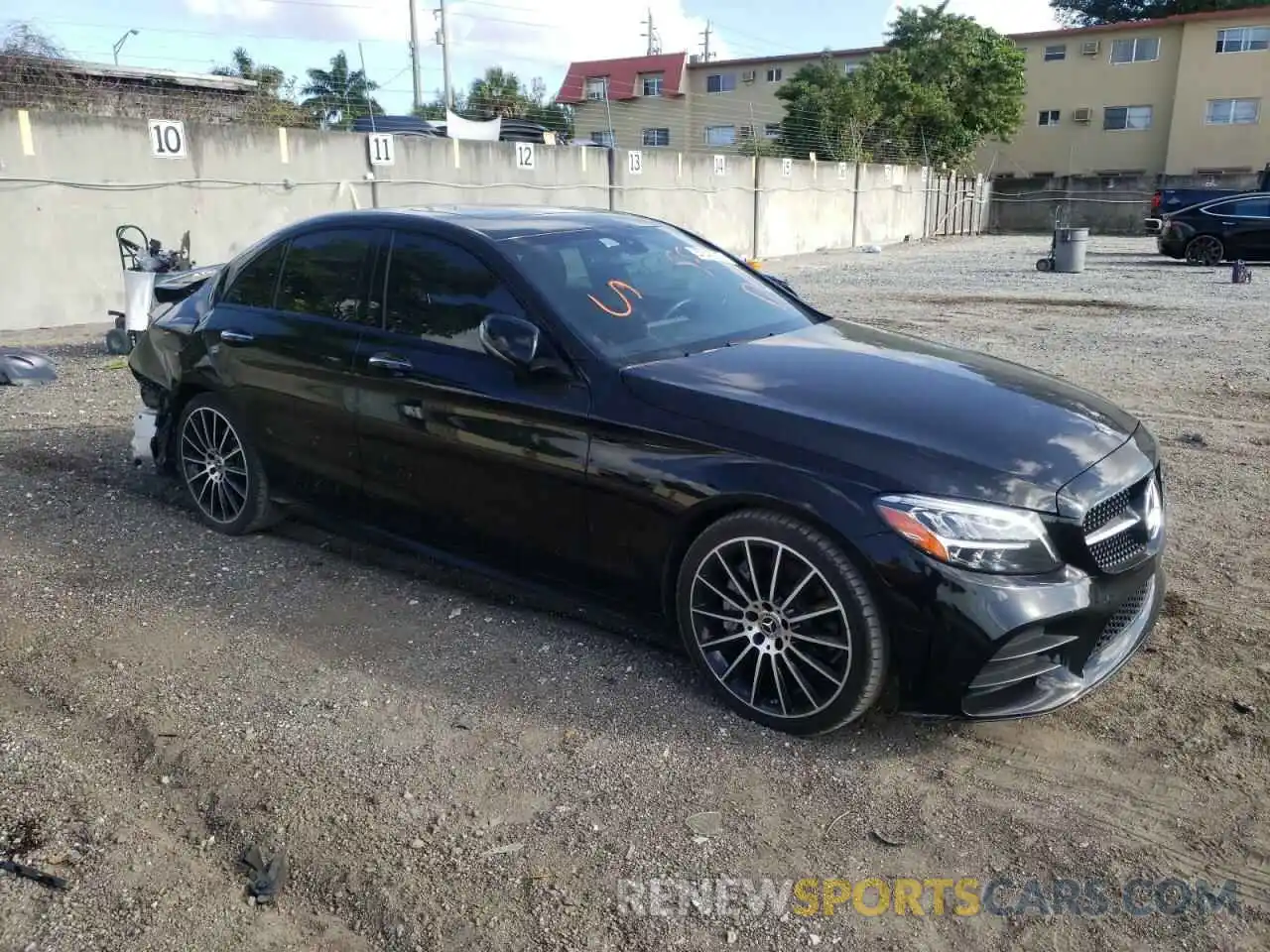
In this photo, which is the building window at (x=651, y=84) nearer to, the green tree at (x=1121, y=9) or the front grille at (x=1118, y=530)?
the green tree at (x=1121, y=9)

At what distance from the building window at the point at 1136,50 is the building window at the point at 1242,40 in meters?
2.54

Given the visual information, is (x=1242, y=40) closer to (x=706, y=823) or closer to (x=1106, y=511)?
(x=1106, y=511)

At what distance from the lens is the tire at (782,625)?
122 inches

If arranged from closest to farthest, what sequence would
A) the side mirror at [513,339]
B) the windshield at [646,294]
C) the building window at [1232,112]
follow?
the side mirror at [513,339]
the windshield at [646,294]
the building window at [1232,112]

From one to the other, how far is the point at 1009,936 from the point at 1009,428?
158 centimetres

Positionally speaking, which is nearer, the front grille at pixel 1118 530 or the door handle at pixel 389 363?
the front grille at pixel 1118 530

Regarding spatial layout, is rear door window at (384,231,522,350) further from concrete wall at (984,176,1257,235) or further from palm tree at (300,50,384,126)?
concrete wall at (984,176,1257,235)

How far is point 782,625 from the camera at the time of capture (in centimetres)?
327

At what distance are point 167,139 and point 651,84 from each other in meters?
46.4

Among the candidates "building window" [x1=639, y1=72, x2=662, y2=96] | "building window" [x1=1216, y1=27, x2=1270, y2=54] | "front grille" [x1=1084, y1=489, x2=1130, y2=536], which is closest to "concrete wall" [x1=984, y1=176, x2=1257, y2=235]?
"building window" [x1=1216, y1=27, x2=1270, y2=54]

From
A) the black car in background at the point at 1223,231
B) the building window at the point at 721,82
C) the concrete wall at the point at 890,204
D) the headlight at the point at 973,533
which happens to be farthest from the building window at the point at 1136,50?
the headlight at the point at 973,533

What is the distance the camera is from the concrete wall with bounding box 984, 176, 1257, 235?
39.1 metres

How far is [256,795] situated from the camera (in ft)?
10.1

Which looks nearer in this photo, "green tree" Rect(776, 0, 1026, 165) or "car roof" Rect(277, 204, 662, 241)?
"car roof" Rect(277, 204, 662, 241)
